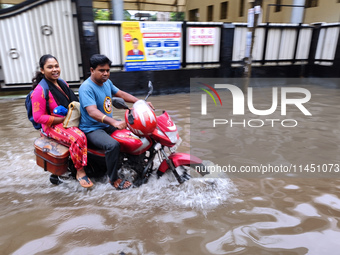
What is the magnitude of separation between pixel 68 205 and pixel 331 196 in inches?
125

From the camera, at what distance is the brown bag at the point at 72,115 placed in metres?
2.94

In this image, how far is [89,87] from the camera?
2.91 metres

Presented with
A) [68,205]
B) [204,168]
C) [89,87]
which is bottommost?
[68,205]

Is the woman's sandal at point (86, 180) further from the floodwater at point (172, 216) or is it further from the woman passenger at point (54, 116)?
the floodwater at point (172, 216)

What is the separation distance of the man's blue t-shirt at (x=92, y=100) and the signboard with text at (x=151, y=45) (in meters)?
4.99

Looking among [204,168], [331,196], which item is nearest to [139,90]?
[204,168]

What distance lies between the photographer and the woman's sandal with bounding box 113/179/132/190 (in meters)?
3.17

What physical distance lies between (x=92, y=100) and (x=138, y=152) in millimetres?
791

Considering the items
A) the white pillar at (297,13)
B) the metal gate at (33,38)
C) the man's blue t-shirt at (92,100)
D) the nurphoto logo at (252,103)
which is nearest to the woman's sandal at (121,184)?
the man's blue t-shirt at (92,100)

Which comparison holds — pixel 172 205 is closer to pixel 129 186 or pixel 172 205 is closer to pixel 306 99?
pixel 129 186

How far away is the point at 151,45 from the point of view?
7945 mm

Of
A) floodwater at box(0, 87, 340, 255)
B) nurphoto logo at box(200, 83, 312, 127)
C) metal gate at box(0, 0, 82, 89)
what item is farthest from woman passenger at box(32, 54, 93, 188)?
metal gate at box(0, 0, 82, 89)

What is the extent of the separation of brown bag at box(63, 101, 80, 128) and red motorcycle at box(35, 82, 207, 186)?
29cm

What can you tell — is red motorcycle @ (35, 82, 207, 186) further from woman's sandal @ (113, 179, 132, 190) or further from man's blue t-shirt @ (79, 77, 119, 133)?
man's blue t-shirt @ (79, 77, 119, 133)
